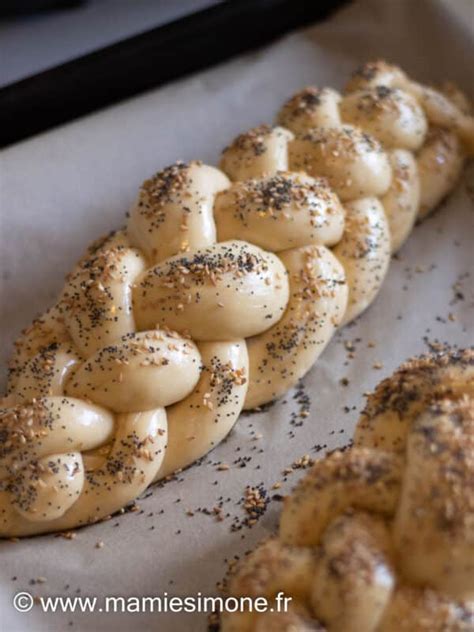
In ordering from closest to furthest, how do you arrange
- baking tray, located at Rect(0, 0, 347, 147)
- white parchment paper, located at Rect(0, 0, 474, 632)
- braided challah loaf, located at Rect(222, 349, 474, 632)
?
1. braided challah loaf, located at Rect(222, 349, 474, 632)
2. white parchment paper, located at Rect(0, 0, 474, 632)
3. baking tray, located at Rect(0, 0, 347, 147)

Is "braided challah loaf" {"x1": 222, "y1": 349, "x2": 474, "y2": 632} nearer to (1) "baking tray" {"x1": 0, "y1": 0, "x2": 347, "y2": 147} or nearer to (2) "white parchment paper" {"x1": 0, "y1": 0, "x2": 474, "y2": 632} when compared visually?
(2) "white parchment paper" {"x1": 0, "y1": 0, "x2": 474, "y2": 632}

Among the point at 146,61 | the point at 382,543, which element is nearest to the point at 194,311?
the point at 382,543

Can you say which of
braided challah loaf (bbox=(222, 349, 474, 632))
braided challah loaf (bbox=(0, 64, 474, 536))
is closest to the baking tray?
braided challah loaf (bbox=(0, 64, 474, 536))

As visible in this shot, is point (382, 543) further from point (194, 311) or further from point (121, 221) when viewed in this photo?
point (121, 221)

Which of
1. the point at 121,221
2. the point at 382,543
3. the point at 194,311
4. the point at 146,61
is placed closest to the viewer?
the point at 382,543

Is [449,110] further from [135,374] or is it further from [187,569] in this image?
[187,569]

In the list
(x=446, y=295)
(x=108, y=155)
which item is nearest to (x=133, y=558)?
(x=446, y=295)

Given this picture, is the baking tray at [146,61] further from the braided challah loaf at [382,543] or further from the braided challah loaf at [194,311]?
the braided challah loaf at [382,543]
